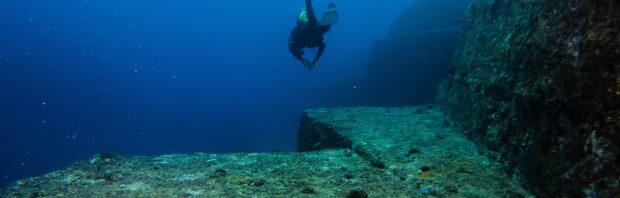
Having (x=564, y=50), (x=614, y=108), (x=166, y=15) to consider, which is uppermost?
(x=166, y=15)

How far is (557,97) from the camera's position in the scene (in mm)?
3121

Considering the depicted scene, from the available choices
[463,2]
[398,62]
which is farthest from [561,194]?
[463,2]

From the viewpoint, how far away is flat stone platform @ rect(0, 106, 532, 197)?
12.0 feet

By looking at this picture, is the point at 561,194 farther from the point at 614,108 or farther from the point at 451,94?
the point at 451,94

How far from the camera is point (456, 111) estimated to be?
6.36m

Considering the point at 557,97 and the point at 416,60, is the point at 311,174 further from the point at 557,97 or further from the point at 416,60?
the point at 416,60

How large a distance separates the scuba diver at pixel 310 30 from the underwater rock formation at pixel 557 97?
12.4 ft

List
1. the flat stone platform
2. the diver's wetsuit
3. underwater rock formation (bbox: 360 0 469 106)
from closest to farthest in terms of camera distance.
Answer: the flat stone platform → the diver's wetsuit → underwater rock formation (bbox: 360 0 469 106)

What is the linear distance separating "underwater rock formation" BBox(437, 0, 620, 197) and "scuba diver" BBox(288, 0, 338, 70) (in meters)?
3.78

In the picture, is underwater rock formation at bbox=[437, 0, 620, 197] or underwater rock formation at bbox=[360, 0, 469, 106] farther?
underwater rock formation at bbox=[360, 0, 469, 106]

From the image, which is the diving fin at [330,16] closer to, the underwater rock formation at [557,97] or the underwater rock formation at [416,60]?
the underwater rock formation at [557,97]

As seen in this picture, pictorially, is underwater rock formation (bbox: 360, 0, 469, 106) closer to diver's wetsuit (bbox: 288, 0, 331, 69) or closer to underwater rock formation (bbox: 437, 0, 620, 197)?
diver's wetsuit (bbox: 288, 0, 331, 69)

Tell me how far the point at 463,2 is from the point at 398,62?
604cm

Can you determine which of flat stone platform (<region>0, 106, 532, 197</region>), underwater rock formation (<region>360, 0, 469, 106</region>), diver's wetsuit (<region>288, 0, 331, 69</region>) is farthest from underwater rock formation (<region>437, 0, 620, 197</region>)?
underwater rock formation (<region>360, 0, 469, 106</region>)
